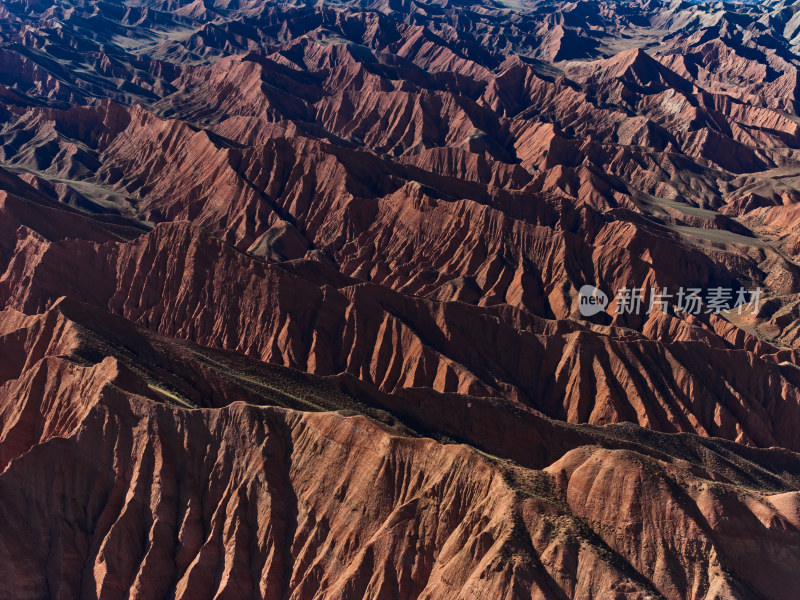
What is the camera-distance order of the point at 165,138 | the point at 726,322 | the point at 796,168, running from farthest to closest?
the point at 796,168 → the point at 165,138 → the point at 726,322

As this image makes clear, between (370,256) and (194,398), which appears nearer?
(194,398)

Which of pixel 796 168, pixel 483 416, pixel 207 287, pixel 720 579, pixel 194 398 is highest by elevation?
pixel 720 579

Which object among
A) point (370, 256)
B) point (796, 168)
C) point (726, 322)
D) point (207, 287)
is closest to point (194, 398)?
point (207, 287)

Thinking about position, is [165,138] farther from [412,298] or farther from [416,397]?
[416,397]

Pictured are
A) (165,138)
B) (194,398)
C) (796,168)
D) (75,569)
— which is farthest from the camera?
(796,168)

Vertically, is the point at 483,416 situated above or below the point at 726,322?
above

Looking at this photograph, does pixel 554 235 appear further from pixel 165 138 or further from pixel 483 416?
pixel 165 138

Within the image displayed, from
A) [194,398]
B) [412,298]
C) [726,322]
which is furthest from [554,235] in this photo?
[194,398]
